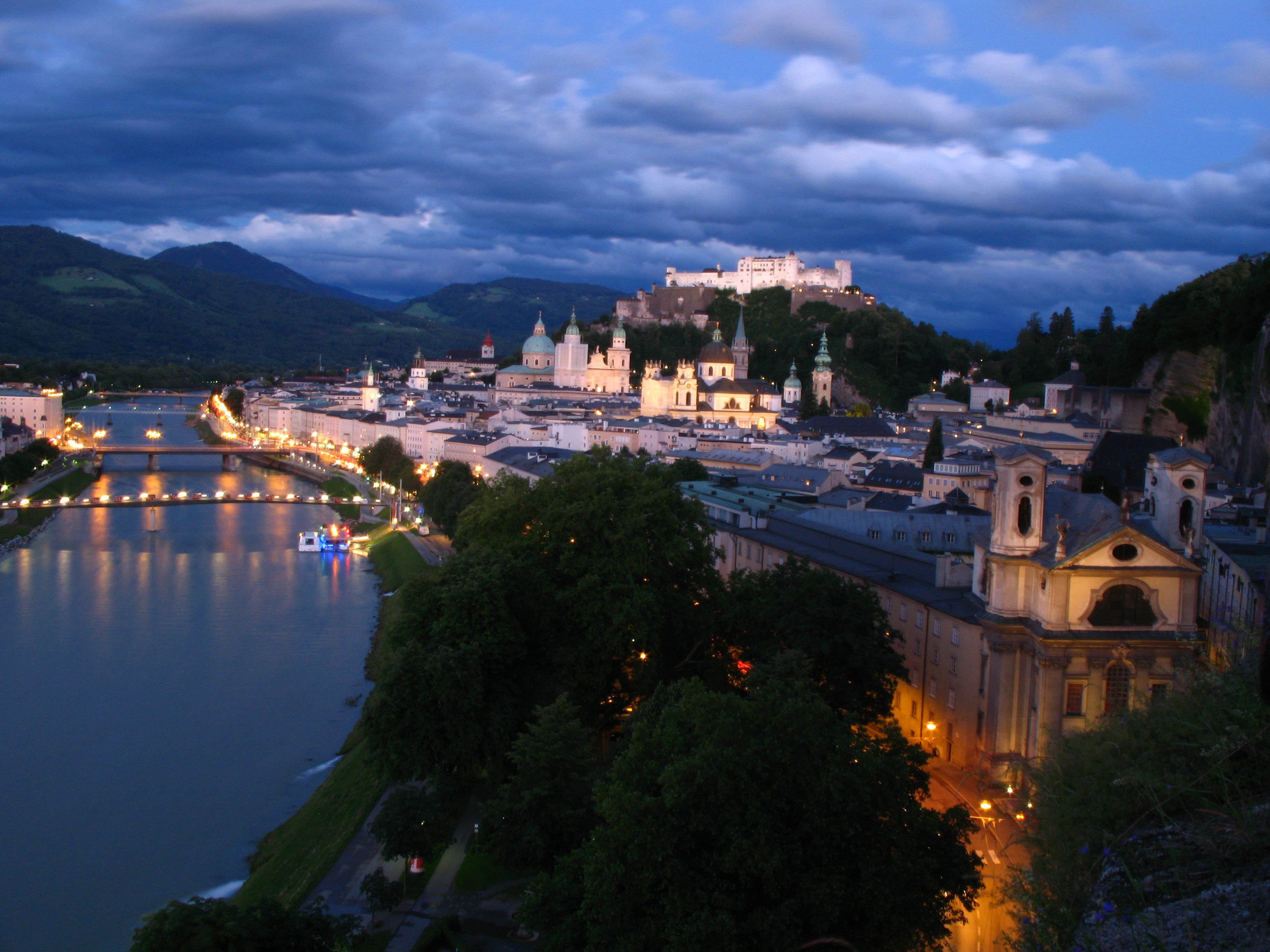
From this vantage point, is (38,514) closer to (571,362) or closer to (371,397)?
(371,397)

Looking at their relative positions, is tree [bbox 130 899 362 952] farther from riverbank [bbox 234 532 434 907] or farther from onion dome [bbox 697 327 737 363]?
onion dome [bbox 697 327 737 363]

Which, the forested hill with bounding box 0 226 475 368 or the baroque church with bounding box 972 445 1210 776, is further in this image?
the forested hill with bounding box 0 226 475 368

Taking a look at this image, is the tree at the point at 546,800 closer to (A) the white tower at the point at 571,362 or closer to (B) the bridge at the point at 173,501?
(B) the bridge at the point at 173,501

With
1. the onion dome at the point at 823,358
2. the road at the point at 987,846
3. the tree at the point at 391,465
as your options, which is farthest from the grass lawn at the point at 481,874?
the onion dome at the point at 823,358

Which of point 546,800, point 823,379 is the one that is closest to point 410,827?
point 546,800

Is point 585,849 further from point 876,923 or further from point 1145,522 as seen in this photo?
point 1145,522

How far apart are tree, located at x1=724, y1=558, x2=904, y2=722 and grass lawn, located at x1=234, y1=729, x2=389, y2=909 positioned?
181 inches

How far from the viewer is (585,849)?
8.45m

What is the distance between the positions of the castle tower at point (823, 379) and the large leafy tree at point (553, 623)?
4636 cm

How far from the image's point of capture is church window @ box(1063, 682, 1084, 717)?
11297 millimetres

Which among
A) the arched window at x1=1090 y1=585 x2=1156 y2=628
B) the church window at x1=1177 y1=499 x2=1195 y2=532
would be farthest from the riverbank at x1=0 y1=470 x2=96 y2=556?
the church window at x1=1177 y1=499 x2=1195 y2=532

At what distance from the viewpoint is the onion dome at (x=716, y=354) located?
6100 cm

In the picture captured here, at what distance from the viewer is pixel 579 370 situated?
223 feet

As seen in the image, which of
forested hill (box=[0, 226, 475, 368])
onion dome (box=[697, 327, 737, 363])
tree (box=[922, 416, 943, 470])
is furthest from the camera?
forested hill (box=[0, 226, 475, 368])
